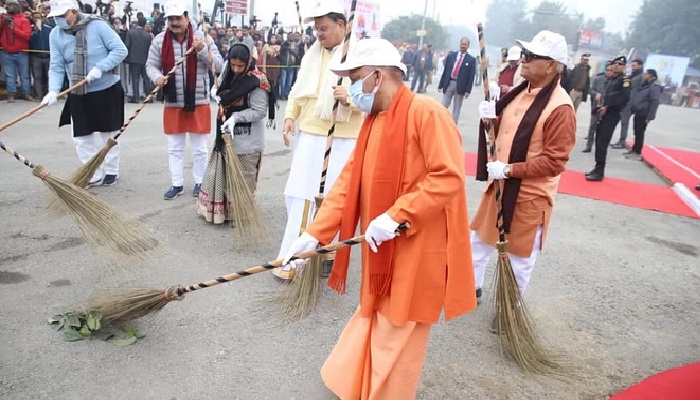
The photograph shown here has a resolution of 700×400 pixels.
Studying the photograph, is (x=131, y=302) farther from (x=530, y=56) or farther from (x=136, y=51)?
(x=136, y=51)

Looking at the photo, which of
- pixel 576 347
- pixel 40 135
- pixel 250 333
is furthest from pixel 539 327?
pixel 40 135

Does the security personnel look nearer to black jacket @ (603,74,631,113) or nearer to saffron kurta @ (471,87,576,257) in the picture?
black jacket @ (603,74,631,113)

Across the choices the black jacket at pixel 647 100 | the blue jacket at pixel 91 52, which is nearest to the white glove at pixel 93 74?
the blue jacket at pixel 91 52

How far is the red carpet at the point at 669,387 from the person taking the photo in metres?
2.73

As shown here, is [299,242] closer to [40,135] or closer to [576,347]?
[576,347]

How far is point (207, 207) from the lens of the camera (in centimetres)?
457

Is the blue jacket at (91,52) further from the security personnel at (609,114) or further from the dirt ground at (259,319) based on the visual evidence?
the security personnel at (609,114)

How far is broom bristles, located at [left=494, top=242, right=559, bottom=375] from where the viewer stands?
290 cm

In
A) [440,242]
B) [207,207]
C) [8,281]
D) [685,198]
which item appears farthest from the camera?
[685,198]

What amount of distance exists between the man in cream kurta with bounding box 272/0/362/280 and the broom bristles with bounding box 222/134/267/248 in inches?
24.3

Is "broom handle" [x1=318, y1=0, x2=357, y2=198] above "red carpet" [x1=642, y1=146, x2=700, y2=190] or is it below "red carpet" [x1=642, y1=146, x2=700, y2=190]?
above

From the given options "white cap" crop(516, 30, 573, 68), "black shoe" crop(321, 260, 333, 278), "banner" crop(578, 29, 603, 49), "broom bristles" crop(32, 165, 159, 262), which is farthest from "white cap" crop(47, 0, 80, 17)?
"banner" crop(578, 29, 603, 49)

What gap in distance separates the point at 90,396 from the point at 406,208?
1.82 meters

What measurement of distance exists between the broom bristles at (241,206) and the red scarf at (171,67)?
2.93 ft
